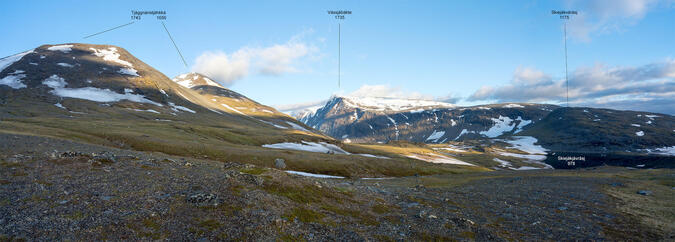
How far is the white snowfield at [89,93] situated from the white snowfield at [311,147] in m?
108

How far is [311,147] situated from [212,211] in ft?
350

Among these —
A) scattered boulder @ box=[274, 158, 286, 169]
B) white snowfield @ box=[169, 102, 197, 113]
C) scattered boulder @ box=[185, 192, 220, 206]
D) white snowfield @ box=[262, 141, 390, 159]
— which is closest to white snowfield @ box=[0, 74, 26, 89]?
white snowfield @ box=[169, 102, 197, 113]

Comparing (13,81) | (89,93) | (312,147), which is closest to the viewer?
(312,147)

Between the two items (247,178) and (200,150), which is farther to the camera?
(200,150)

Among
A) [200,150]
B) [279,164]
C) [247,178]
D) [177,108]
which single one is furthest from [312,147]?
[177,108]

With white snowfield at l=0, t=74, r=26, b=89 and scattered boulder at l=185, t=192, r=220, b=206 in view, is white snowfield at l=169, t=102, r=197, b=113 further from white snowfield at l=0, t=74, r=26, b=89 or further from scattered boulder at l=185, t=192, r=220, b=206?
scattered boulder at l=185, t=192, r=220, b=206

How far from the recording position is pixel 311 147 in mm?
125375

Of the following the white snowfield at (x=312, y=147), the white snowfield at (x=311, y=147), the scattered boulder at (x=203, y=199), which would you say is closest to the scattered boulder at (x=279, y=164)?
the white snowfield at (x=312, y=147)

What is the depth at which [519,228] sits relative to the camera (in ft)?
81.8

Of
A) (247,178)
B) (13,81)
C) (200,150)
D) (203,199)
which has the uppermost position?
(13,81)

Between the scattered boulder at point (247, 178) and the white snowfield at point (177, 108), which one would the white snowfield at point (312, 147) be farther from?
the white snowfield at point (177, 108)

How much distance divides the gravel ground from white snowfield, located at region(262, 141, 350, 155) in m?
81.5

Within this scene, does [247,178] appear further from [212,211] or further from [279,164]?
[279,164]

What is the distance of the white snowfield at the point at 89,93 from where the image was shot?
16612cm
